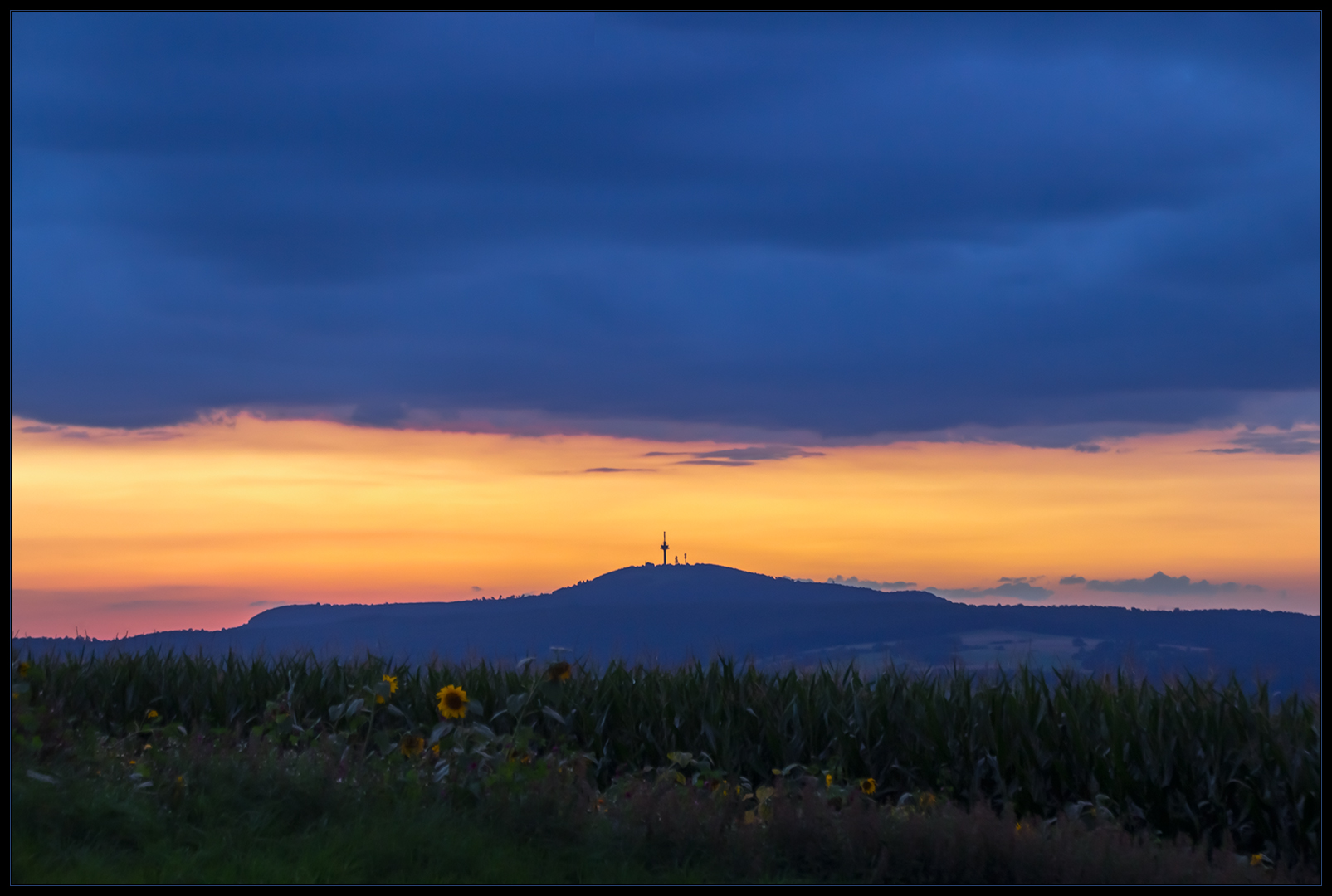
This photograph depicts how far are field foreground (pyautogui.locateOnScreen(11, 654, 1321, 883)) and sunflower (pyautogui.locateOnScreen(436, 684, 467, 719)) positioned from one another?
0.06ft

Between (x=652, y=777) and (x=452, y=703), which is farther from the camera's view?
(x=652, y=777)

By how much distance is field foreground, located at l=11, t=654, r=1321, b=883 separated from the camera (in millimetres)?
6707

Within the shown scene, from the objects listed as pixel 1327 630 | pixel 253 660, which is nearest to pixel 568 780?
pixel 1327 630

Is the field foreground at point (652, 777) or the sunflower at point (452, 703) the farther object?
the sunflower at point (452, 703)

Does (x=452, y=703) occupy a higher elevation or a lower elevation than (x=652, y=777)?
higher

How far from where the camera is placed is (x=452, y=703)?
943 cm

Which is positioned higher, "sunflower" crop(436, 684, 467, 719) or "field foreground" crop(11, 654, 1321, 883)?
"sunflower" crop(436, 684, 467, 719)

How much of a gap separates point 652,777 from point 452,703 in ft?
7.03

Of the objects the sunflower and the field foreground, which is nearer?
the field foreground

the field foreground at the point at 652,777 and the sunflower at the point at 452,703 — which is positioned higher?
the sunflower at the point at 452,703

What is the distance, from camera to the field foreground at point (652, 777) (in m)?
6.71

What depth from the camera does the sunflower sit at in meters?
9.34

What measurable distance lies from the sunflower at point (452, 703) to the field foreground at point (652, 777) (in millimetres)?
19

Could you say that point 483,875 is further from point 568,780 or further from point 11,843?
point 11,843
